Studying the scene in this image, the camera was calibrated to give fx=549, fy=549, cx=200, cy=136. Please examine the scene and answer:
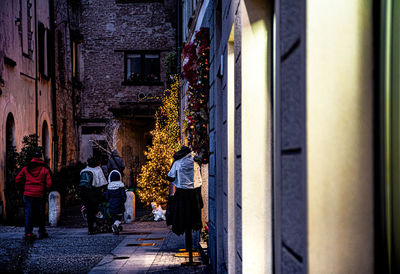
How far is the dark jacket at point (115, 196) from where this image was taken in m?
12.5

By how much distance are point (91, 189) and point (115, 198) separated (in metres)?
0.59

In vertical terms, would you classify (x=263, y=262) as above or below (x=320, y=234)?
below

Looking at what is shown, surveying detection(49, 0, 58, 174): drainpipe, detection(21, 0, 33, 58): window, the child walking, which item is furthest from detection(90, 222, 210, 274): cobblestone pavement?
detection(49, 0, 58, 174): drainpipe

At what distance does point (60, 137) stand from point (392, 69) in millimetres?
21004

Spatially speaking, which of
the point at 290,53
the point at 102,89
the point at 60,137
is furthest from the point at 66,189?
the point at 290,53

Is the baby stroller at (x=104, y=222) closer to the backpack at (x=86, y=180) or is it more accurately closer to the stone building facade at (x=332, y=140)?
the backpack at (x=86, y=180)

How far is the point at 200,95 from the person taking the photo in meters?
7.96

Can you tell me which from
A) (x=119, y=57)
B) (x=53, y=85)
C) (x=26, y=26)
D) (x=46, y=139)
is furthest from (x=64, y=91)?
(x=26, y=26)

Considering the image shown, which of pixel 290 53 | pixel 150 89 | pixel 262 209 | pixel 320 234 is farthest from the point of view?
pixel 150 89

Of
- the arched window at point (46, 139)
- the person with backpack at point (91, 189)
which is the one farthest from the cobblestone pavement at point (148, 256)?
the arched window at point (46, 139)

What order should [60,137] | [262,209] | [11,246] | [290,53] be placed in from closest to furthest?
[290,53] → [262,209] → [11,246] → [60,137]

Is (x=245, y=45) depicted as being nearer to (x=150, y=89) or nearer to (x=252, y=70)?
(x=252, y=70)

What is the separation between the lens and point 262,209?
3.20m

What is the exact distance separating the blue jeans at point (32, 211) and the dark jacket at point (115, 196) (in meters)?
1.67
